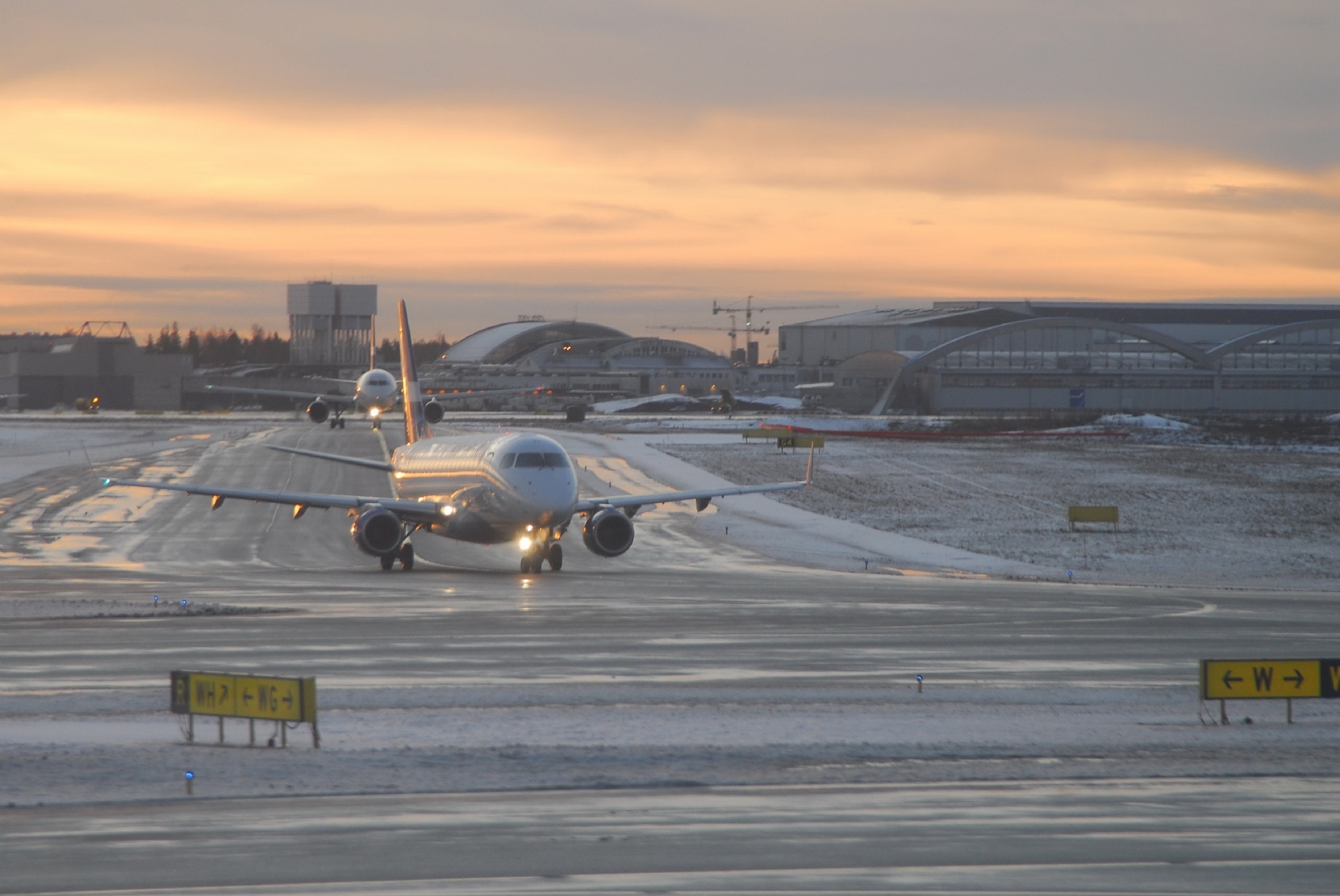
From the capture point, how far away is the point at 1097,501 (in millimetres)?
55406

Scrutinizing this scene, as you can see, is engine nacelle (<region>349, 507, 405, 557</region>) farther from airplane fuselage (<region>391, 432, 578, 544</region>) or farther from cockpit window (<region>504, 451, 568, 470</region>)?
cockpit window (<region>504, 451, 568, 470</region>)

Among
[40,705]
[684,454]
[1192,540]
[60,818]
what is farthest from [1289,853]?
[684,454]

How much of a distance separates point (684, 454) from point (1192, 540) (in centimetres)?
3941

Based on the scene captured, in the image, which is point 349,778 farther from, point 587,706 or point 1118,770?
point 1118,770

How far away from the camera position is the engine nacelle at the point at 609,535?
35.2 m

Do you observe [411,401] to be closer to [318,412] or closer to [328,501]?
[328,501]

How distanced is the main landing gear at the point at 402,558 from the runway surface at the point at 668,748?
485 cm

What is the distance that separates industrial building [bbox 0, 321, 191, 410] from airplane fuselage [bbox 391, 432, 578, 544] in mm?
156477

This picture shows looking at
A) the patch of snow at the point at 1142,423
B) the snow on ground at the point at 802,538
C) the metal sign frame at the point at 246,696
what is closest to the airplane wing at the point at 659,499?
the snow on ground at the point at 802,538

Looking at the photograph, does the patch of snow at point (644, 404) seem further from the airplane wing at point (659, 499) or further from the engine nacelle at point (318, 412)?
the airplane wing at point (659, 499)

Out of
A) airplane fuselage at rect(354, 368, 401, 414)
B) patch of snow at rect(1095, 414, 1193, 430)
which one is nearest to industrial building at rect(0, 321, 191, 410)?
airplane fuselage at rect(354, 368, 401, 414)

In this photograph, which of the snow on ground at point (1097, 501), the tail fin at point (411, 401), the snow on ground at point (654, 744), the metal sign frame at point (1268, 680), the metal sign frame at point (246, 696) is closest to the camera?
the snow on ground at point (654, 744)

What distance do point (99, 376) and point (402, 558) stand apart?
16165 centimetres

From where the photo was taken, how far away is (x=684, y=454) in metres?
79.5
